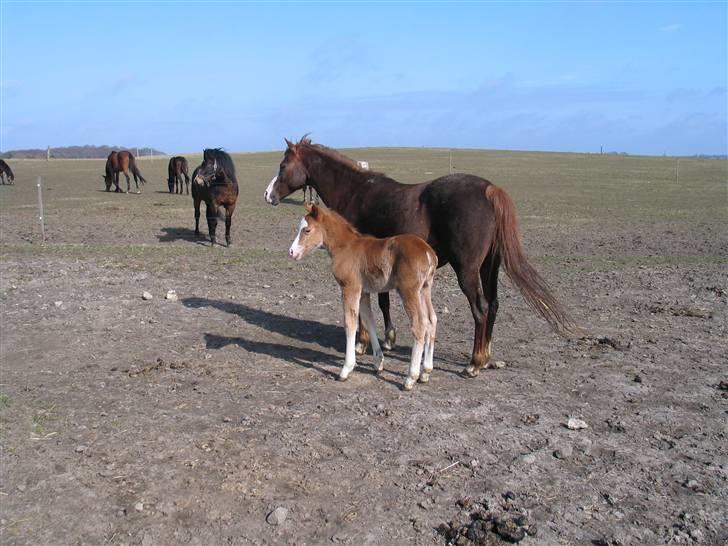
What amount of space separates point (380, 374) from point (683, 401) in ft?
9.26

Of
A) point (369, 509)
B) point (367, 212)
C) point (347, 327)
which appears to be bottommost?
point (369, 509)

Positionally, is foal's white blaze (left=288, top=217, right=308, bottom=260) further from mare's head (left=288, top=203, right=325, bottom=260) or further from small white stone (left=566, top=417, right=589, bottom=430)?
small white stone (left=566, top=417, right=589, bottom=430)

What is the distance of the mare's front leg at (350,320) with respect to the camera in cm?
675

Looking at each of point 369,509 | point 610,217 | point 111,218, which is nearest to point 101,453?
point 369,509

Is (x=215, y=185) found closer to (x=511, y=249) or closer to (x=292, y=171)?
(x=292, y=171)

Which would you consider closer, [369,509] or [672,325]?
[369,509]

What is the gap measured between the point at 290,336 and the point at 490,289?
2582mm

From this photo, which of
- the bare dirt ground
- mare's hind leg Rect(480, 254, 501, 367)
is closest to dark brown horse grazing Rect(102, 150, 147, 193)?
the bare dirt ground

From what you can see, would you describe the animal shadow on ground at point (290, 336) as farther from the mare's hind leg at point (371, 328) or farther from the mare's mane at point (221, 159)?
the mare's mane at point (221, 159)

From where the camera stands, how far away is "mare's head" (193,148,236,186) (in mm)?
16078

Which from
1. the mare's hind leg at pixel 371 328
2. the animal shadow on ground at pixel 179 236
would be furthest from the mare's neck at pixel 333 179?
the animal shadow on ground at pixel 179 236

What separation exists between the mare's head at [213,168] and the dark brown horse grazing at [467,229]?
28.7ft

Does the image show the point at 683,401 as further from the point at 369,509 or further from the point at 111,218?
the point at 111,218

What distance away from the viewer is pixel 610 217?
72.1ft
